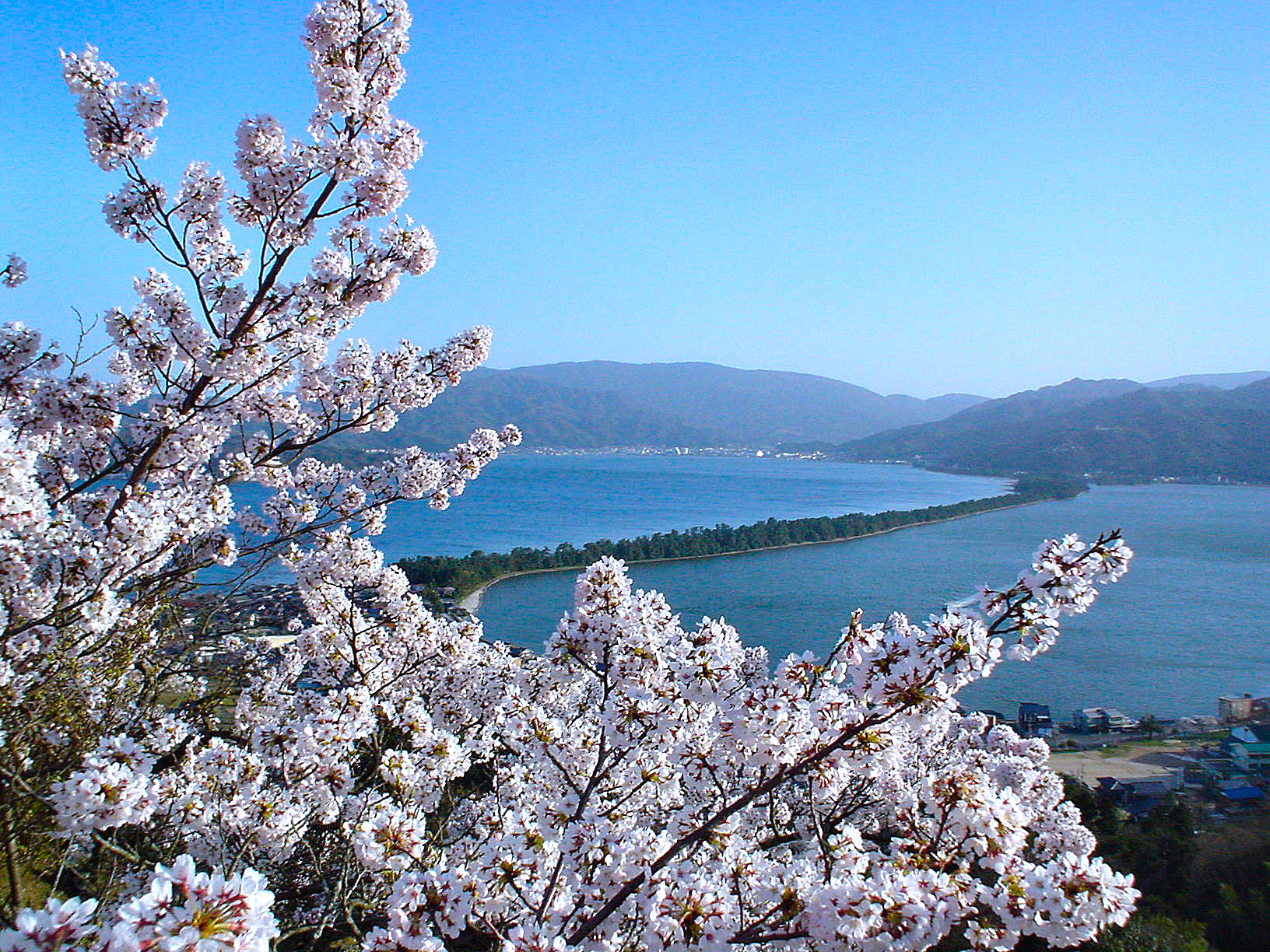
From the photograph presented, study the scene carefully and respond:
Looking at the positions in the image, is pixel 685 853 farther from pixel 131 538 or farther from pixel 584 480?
pixel 584 480

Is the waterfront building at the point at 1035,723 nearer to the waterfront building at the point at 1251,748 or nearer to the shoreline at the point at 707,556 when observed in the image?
the waterfront building at the point at 1251,748

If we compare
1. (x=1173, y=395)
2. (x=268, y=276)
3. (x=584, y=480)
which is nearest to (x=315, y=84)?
(x=268, y=276)

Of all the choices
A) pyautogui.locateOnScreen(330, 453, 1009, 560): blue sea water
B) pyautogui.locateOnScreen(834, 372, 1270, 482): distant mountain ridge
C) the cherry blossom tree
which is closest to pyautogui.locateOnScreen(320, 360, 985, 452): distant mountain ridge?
pyautogui.locateOnScreen(330, 453, 1009, 560): blue sea water

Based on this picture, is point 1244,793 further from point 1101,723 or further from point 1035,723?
point 1101,723

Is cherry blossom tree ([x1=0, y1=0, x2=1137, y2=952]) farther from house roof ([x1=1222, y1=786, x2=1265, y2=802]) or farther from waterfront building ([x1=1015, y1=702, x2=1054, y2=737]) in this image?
waterfront building ([x1=1015, y1=702, x2=1054, y2=737])

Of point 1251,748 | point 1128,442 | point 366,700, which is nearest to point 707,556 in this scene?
point 1251,748
